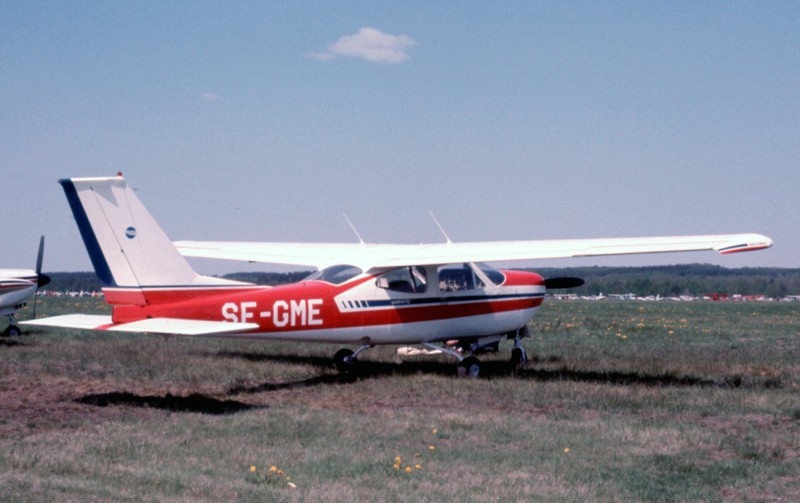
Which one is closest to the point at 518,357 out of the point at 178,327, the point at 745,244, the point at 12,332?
the point at 745,244

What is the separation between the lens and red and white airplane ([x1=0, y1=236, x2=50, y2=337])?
67.7 ft

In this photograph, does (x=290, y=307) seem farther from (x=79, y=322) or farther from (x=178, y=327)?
(x=79, y=322)

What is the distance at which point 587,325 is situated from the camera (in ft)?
87.2

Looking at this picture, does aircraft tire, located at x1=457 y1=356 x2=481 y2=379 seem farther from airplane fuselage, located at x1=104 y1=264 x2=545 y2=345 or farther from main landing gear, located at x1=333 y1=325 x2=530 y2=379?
airplane fuselage, located at x1=104 y1=264 x2=545 y2=345

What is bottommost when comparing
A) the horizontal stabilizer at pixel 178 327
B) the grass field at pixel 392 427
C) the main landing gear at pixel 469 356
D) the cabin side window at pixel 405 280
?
the grass field at pixel 392 427

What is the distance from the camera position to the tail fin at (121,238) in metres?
11.0

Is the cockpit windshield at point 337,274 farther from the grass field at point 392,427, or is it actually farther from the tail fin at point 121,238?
the tail fin at point 121,238

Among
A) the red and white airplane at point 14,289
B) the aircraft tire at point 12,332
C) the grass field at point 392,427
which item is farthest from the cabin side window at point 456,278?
the aircraft tire at point 12,332

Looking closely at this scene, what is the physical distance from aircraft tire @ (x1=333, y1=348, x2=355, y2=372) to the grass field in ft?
0.59

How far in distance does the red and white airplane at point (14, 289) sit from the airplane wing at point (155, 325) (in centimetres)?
1013

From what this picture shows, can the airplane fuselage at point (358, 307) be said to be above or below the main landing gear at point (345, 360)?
above

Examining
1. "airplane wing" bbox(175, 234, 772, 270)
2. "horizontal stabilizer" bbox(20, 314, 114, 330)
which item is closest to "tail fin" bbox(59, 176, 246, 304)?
"horizontal stabilizer" bbox(20, 314, 114, 330)

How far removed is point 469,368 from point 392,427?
4.82m

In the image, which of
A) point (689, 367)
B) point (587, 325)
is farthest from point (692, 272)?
point (689, 367)
